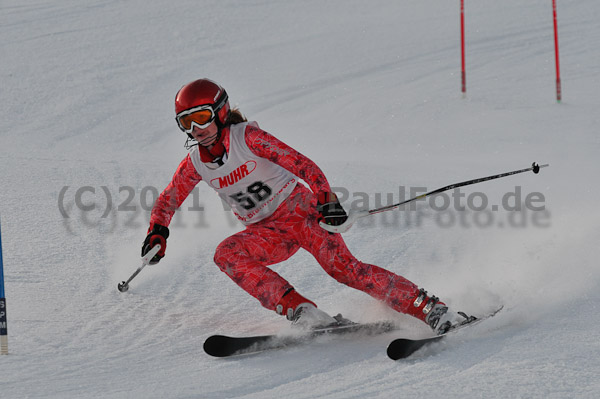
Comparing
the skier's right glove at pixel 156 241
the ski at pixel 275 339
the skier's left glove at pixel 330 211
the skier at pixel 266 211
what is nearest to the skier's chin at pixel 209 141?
the skier at pixel 266 211

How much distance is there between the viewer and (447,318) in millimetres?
3477

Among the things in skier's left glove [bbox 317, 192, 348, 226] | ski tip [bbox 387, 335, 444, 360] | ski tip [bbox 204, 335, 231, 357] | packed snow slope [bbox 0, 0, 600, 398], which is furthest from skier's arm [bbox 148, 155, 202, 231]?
ski tip [bbox 387, 335, 444, 360]

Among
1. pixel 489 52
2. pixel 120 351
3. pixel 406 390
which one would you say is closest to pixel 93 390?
pixel 120 351

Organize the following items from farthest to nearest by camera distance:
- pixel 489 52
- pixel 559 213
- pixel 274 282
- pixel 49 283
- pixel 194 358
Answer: pixel 489 52
pixel 559 213
pixel 49 283
pixel 274 282
pixel 194 358

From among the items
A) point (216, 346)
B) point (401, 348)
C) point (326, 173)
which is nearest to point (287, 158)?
point (216, 346)

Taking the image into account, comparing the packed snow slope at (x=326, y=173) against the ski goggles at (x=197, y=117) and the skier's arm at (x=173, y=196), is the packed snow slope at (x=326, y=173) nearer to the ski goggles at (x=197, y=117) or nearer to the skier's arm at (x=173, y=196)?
the skier's arm at (x=173, y=196)

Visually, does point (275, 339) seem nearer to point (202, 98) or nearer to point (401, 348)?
point (401, 348)

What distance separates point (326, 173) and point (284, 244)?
3147 millimetres

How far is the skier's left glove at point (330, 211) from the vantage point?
3.50 meters

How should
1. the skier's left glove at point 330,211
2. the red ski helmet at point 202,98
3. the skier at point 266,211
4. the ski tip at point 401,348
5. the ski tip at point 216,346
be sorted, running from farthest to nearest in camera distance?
the red ski helmet at point 202,98
the skier at point 266,211
the skier's left glove at point 330,211
the ski tip at point 216,346
the ski tip at point 401,348

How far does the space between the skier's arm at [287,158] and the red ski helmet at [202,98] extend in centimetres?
19

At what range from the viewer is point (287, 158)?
3762 mm

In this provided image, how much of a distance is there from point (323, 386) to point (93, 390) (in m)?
0.92

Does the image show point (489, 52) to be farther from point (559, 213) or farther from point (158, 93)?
point (559, 213)
